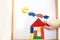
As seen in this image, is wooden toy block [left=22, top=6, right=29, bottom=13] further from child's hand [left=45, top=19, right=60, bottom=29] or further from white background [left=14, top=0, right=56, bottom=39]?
child's hand [left=45, top=19, right=60, bottom=29]

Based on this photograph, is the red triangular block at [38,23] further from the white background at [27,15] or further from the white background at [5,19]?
the white background at [5,19]

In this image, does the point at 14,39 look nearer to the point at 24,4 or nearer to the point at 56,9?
the point at 24,4

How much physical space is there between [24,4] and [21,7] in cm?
3

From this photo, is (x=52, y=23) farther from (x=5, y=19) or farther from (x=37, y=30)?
(x=5, y=19)

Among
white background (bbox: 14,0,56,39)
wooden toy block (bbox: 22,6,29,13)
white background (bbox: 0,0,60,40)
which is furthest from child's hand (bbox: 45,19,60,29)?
white background (bbox: 0,0,60,40)

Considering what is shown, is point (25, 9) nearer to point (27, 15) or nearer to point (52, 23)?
point (27, 15)

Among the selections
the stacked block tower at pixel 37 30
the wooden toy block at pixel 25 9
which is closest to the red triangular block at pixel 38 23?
the stacked block tower at pixel 37 30

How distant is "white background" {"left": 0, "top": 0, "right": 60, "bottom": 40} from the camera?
0.90 m

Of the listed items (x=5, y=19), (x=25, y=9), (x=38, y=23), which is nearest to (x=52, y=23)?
(x=38, y=23)

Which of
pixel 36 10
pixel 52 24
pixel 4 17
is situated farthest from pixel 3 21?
pixel 52 24

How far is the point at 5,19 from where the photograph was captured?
93 centimetres

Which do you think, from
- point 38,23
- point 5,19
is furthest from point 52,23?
point 5,19

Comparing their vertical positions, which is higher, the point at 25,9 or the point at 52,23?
the point at 25,9

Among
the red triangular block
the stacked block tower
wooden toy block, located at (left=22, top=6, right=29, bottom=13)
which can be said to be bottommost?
the stacked block tower
